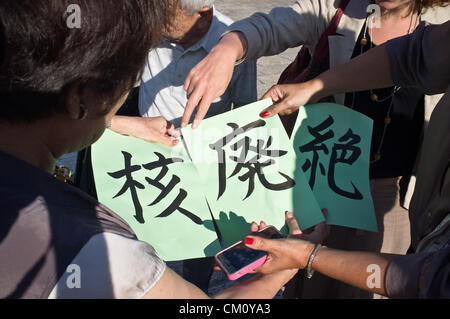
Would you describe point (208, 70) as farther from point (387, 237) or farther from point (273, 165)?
point (387, 237)

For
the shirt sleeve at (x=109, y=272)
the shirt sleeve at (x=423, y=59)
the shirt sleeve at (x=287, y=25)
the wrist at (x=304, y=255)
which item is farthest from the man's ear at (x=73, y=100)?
the shirt sleeve at (x=423, y=59)

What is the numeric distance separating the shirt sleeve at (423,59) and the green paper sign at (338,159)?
22 centimetres

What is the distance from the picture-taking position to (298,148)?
1.59 m

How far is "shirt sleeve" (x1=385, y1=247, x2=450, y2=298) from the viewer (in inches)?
36.2

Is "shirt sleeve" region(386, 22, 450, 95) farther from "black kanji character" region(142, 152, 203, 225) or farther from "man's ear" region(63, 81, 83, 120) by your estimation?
"man's ear" region(63, 81, 83, 120)

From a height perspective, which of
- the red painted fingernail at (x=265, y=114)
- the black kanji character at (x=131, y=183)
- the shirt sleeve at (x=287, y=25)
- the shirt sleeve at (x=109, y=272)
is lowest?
the black kanji character at (x=131, y=183)

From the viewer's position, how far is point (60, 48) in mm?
779

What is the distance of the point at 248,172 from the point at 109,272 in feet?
2.60

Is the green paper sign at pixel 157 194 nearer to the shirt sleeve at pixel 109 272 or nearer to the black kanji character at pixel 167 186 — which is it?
the black kanji character at pixel 167 186

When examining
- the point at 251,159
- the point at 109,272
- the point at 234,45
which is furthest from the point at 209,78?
the point at 109,272

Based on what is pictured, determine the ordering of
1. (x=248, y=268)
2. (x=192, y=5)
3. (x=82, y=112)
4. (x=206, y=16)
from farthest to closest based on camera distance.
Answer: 1. (x=206, y=16)
2. (x=192, y=5)
3. (x=248, y=268)
4. (x=82, y=112)

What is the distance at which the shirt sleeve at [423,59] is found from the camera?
1.35m

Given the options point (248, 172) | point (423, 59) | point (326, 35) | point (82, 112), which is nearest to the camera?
point (82, 112)

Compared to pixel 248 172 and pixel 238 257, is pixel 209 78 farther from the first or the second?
pixel 238 257
